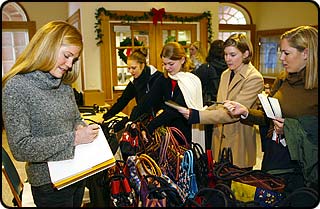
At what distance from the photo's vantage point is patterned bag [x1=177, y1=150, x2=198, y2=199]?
1.27 metres

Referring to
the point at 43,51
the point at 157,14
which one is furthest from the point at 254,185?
the point at 157,14

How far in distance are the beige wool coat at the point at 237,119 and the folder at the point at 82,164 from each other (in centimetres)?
81

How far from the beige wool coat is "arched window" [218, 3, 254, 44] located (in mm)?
4976

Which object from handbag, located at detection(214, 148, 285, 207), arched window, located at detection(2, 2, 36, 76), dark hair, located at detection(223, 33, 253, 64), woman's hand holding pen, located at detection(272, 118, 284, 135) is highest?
arched window, located at detection(2, 2, 36, 76)

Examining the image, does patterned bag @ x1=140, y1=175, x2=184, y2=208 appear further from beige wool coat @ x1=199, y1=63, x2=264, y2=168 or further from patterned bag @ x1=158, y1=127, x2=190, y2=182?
beige wool coat @ x1=199, y1=63, x2=264, y2=168

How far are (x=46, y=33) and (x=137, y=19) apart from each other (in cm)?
360

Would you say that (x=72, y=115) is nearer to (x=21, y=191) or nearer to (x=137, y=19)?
(x=21, y=191)

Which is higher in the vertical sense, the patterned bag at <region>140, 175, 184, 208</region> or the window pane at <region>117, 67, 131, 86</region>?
the window pane at <region>117, 67, 131, 86</region>

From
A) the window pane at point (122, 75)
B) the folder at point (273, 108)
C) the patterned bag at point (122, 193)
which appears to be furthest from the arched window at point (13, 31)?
the folder at point (273, 108)

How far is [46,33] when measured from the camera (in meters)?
1.12

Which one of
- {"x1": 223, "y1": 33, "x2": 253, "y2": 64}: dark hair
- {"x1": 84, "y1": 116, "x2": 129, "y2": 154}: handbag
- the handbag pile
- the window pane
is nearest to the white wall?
the window pane

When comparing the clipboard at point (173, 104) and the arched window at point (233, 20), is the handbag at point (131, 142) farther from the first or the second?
the arched window at point (233, 20)

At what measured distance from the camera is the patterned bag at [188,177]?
127 cm

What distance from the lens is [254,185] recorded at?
1.24 m
